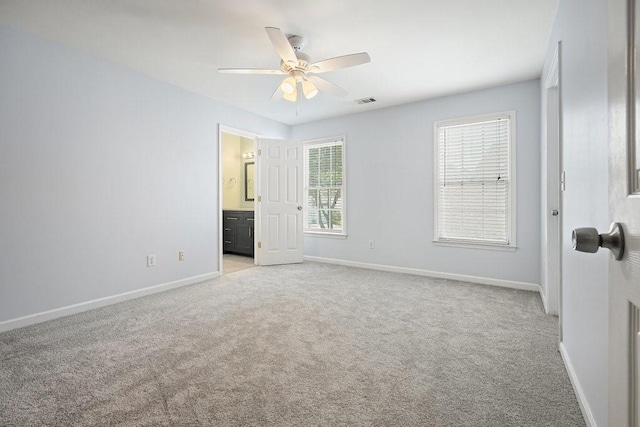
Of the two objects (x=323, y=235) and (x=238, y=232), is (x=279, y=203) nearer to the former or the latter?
(x=323, y=235)

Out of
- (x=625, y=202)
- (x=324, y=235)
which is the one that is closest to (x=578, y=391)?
(x=625, y=202)

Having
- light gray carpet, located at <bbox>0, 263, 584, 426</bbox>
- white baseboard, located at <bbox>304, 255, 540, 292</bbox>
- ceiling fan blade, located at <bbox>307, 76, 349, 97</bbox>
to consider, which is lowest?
light gray carpet, located at <bbox>0, 263, 584, 426</bbox>

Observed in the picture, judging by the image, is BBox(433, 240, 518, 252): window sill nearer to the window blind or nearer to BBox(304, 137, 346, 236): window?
the window blind

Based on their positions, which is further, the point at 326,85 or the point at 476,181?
the point at 476,181

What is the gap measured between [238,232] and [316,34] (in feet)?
14.1

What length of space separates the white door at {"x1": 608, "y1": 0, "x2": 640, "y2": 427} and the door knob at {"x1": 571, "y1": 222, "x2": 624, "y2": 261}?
0.01 metres

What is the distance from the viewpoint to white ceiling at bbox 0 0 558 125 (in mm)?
2420

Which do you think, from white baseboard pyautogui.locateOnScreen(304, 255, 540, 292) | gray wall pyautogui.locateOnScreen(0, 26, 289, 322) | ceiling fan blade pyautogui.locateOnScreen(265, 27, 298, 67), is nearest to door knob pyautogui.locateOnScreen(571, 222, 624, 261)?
ceiling fan blade pyautogui.locateOnScreen(265, 27, 298, 67)

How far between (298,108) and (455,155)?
7.89 feet

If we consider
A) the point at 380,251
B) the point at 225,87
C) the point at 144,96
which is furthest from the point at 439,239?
the point at 144,96

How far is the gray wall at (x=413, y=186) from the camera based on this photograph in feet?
12.5

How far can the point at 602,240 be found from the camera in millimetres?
573

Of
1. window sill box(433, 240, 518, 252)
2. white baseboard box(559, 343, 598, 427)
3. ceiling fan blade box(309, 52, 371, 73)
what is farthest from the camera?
window sill box(433, 240, 518, 252)

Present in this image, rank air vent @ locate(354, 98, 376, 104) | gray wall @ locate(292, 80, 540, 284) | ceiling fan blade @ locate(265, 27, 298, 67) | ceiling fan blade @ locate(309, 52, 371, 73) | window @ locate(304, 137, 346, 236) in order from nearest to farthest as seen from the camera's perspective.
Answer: ceiling fan blade @ locate(265, 27, 298, 67) < ceiling fan blade @ locate(309, 52, 371, 73) < gray wall @ locate(292, 80, 540, 284) < air vent @ locate(354, 98, 376, 104) < window @ locate(304, 137, 346, 236)
